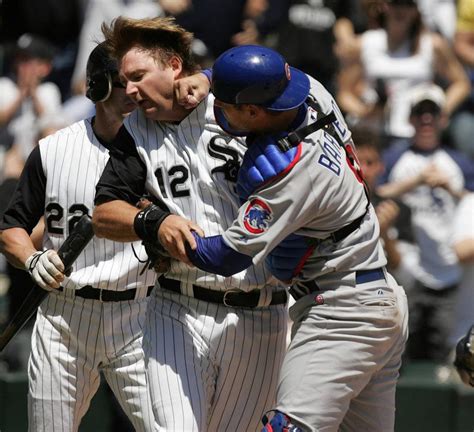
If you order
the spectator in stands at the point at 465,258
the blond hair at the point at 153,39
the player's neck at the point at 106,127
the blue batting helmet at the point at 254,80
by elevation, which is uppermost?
the blue batting helmet at the point at 254,80

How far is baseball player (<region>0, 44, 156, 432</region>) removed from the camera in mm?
5273

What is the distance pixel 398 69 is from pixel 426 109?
819mm

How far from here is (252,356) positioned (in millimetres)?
4863

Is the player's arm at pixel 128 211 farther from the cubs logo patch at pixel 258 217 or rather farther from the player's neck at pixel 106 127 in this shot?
the player's neck at pixel 106 127

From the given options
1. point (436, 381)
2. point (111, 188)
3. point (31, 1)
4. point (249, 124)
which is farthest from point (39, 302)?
point (31, 1)

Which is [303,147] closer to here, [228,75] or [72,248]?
[228,75]

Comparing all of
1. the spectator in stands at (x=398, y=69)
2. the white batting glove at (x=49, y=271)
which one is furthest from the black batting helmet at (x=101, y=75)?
the spectator in stands at (x=398, y=69)

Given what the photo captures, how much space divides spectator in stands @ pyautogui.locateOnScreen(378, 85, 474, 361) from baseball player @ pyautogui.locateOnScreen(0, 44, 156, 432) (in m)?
3.26

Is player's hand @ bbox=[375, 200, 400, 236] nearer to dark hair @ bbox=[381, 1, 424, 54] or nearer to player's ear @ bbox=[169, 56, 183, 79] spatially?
dark hair @ bbox=[381, 1, 424, 54]

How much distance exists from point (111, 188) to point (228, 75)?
75 centimetres

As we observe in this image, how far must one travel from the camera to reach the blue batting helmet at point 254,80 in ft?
13.9

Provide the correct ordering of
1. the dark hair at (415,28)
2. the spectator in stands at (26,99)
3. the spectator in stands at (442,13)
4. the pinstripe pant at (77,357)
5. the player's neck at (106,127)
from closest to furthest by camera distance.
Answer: the pinstripe pant at (77,357), the player's neck at (106,127), the dark hair at (415,28), the spectator in stands at (26,99), the spectator in stands at (442,13)

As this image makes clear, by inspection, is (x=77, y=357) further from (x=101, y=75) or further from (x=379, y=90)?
(x=379, y=90)

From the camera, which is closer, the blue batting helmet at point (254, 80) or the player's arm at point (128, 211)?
the blue batting helmet at point (254, 80)
